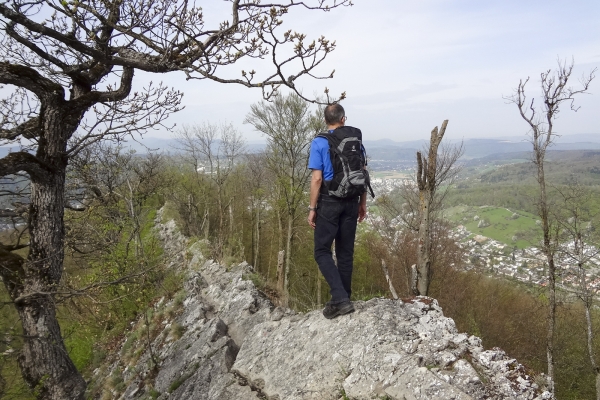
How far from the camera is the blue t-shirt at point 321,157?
11.8 feet

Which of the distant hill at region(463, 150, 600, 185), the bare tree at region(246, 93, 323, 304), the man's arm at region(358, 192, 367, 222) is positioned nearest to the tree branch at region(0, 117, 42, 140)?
the man's arm at region(358, 192, 367, 222)

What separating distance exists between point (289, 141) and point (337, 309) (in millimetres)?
12492

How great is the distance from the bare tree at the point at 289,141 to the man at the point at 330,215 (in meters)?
11.0

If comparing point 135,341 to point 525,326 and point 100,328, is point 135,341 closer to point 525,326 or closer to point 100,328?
point 100,328

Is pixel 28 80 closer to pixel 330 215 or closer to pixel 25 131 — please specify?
pixel 25 131

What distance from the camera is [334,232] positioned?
381 cm

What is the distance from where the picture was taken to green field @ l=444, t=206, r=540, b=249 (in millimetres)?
31578

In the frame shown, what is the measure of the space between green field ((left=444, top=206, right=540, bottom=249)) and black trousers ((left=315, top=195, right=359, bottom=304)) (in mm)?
28503

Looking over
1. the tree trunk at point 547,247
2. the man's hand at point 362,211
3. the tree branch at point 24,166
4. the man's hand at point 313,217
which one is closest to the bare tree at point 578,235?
the tree trunk at point 547,247

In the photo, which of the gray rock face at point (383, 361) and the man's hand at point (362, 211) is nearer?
the gray rock face at point (383, 361)

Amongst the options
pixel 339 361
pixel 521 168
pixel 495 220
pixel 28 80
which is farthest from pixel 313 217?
pixel 521 168

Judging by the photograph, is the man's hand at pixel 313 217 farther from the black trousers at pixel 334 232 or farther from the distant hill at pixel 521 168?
the distant hill at pixel 521 168

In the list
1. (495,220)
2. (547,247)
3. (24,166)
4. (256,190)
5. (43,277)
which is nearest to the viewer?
(24,166)

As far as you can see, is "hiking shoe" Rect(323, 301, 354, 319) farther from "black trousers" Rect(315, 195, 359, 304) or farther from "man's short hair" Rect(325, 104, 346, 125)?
"man's short hair" Rect(325, 104, 346, 125)
